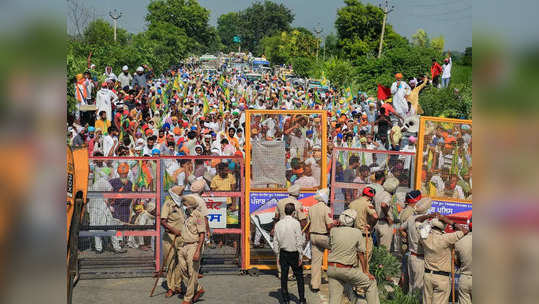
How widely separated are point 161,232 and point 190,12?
77929 mm

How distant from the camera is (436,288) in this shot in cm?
697

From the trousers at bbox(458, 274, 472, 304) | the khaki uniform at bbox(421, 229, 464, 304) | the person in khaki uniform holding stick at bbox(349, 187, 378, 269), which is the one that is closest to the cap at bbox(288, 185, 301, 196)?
the person in khaki uniform holding stick at bbox(349, 187, 378, 269)

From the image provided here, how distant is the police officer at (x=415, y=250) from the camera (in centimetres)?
788

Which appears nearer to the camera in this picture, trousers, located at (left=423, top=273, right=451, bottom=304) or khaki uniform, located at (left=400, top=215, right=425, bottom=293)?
trousers, located at (left=423, top=273, right=451, bottom=304)

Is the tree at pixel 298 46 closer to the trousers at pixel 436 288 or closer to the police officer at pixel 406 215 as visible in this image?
the police officer at pixel 406 215

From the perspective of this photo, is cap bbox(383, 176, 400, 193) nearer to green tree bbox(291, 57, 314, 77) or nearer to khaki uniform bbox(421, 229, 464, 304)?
khaki uniform bbox(421, 229, 464, 304)

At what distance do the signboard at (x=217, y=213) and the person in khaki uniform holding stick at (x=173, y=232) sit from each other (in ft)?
2.70

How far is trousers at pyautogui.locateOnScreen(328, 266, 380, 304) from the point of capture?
7.40 meters

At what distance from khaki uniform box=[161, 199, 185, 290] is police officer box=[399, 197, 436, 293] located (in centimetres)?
321

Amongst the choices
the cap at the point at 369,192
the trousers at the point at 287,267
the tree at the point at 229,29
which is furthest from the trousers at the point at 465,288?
the tree at the point at 229,29

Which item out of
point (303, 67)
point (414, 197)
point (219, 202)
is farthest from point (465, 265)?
point (303, 67)
